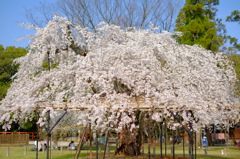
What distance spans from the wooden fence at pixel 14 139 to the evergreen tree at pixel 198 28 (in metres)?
14.9

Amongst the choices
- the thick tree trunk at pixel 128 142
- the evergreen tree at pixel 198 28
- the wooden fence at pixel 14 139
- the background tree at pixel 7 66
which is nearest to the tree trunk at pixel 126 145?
the thick tree trunk at pixel 128 142

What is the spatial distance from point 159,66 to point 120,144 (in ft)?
12.1

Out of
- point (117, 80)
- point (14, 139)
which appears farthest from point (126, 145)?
point (14, 139)

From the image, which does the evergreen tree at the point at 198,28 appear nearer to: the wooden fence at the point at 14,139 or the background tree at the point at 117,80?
the background tree at the point at 117,80

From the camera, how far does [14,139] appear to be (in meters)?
27.4

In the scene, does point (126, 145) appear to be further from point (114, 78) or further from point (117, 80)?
point (114, 78)

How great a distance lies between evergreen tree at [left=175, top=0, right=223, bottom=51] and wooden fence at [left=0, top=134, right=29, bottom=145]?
14.9 m

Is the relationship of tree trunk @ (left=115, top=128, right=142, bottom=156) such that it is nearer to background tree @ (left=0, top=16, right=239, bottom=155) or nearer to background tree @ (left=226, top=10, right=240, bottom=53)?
background tree @ (left=0, top=16, right=239, bottom=155)

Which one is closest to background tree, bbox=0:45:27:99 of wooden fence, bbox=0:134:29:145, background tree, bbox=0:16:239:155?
wooden fence, bbox=0:134:29:145

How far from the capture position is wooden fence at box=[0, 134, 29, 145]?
27138 mm

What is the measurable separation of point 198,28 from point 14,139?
17122 millimetres

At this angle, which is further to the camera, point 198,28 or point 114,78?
point 198,28

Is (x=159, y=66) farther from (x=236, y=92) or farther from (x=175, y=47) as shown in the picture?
(x=236, y=92)

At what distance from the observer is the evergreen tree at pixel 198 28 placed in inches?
912
